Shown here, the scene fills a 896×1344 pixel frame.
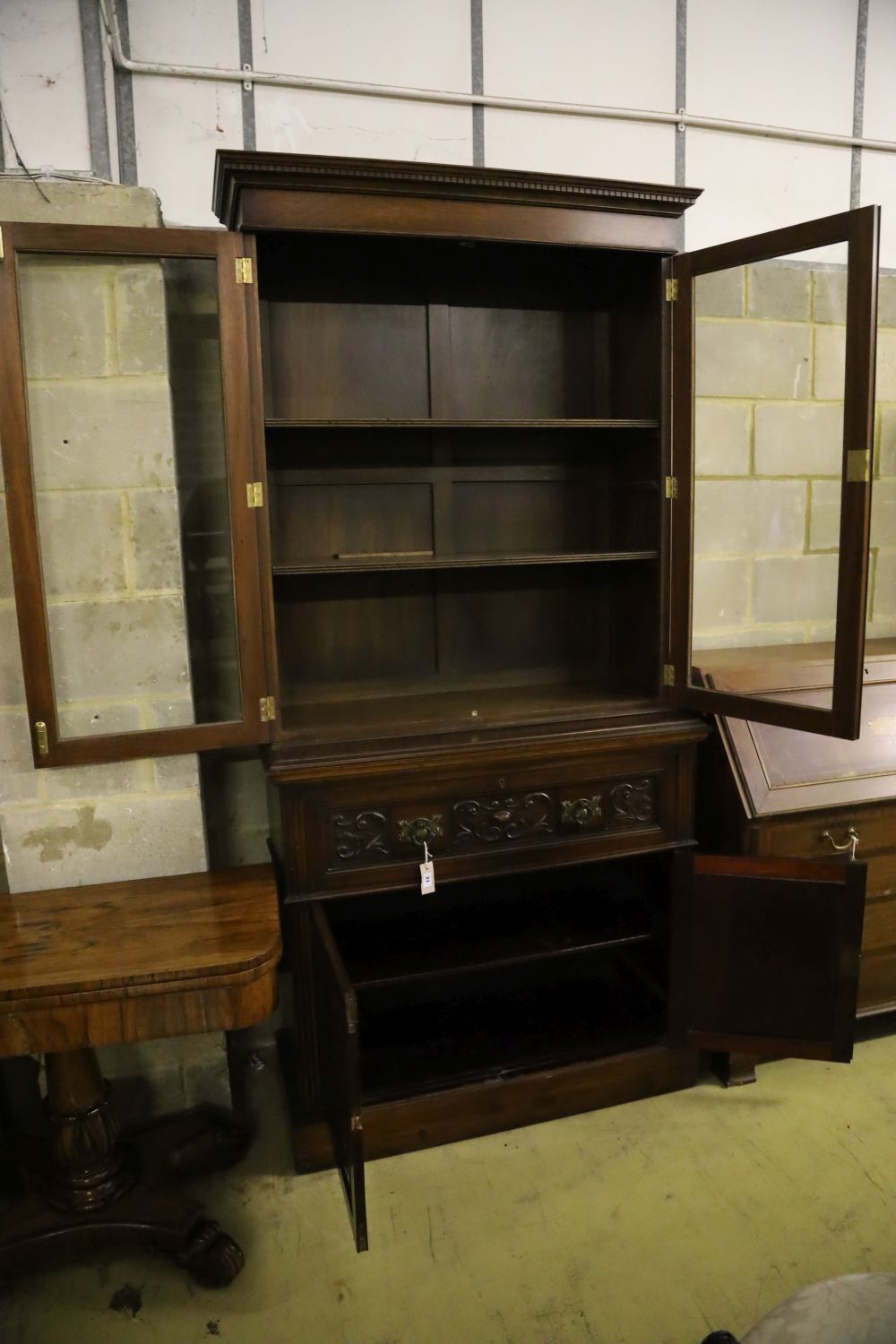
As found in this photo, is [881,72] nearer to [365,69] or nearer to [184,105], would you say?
[365,69]

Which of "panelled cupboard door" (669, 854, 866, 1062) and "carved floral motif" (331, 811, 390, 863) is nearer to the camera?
"carved floral motif" (331, 811, 390, 863)

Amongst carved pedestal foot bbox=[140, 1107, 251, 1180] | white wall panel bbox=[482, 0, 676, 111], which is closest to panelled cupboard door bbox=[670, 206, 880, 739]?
white wall panel bbox=[482, 0, 676, 111]

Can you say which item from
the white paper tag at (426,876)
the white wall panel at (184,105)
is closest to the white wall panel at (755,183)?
the white wall panel at (184,105)

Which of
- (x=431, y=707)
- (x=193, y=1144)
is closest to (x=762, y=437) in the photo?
(x=431, y=707)

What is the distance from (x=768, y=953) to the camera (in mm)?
2238

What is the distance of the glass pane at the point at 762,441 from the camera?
268 cm

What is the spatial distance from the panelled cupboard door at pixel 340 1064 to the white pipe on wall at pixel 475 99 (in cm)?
208

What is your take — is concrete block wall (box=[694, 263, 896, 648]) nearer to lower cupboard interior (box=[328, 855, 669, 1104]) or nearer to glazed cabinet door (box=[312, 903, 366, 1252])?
lower cupboard interior (box=[328, 855, 669, 1104])

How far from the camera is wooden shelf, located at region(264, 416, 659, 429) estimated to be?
2.00 m

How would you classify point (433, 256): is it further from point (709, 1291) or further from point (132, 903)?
point (709, 1291)

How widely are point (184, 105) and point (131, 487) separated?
40.5 inches

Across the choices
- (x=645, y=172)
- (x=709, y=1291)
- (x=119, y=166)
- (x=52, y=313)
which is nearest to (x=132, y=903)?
(x=52, y=313)

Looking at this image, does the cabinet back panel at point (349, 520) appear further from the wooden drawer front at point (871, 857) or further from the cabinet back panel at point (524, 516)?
the wooden drawer front at point (871, 857)

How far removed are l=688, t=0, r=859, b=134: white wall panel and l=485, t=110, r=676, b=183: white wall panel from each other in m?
0.18
